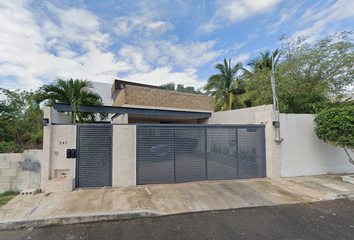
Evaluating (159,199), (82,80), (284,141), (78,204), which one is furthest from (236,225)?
(82,80)

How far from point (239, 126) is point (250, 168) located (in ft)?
5.93

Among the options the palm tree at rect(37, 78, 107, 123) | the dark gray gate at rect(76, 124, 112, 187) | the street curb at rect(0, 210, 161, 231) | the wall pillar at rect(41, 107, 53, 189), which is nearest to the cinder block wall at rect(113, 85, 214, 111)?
the palm tree at rect(37, 78, 107, 123)

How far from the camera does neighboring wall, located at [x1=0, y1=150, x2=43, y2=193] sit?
16.1 feet

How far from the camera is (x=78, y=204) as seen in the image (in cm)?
401

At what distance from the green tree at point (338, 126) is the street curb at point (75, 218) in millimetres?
6742

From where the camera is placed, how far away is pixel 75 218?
3.44m

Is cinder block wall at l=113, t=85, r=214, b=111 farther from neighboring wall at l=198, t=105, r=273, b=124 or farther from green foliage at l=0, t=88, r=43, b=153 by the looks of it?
green foliage at l=0, t=88, r=43, b=153

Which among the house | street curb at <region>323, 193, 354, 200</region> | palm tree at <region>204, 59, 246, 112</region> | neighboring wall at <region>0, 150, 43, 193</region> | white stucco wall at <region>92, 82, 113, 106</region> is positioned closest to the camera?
street curb at <region>323, 193, 354, 200</region>

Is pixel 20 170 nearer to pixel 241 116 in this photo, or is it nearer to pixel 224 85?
pixel 241 116

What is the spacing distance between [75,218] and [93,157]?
2.16 metres

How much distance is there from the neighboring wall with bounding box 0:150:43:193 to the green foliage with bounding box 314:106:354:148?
10.3 metres

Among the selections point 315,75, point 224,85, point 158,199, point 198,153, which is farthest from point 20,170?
point 224,85

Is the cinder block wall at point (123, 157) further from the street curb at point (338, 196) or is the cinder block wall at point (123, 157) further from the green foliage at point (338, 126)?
the green foliage at point (338, 126)

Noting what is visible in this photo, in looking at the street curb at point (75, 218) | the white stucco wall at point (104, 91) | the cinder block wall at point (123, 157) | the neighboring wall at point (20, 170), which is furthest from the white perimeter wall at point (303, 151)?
the white stucco wall at point (104, 91)
